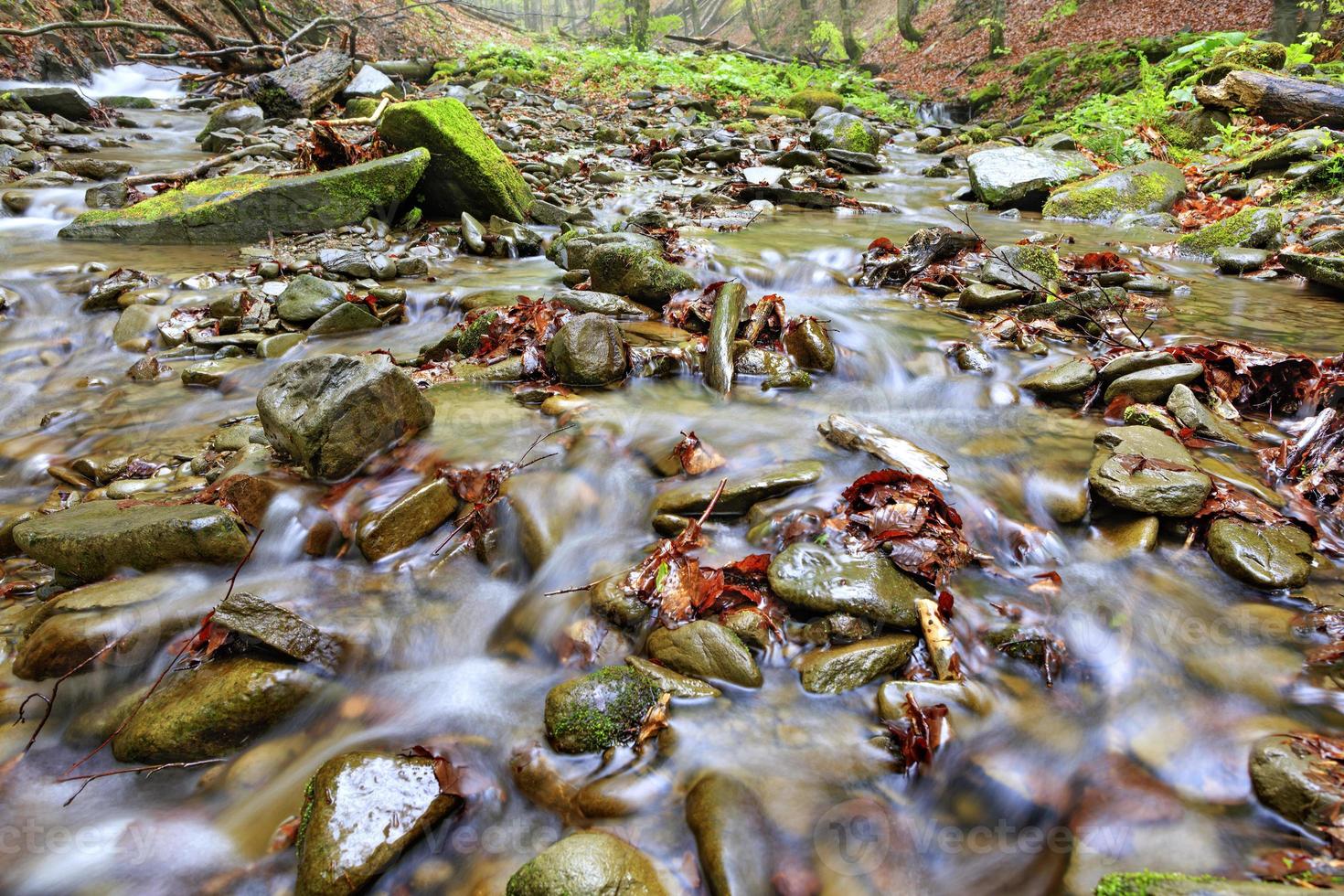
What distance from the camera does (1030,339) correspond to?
5332 mm

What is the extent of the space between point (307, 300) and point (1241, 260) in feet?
32.1

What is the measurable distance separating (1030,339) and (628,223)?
17.0 ft

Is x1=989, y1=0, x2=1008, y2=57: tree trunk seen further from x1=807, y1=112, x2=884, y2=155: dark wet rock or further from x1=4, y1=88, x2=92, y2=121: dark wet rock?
x1=4, y1=88, x2=92, y2=121: dark wet rock

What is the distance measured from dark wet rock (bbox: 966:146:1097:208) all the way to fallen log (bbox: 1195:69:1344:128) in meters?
3.01

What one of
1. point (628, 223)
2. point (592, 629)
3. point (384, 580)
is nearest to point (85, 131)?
point (628, 223)

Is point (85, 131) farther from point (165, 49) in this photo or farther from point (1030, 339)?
point (1030, 339)

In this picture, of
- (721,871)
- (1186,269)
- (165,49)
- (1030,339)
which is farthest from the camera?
(165,49)

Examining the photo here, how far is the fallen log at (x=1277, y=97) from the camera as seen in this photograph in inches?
391

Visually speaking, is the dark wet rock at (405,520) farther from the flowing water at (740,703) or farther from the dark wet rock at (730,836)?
the dark wet rock at (730,836)

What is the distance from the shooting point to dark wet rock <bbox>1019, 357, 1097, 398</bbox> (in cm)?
442

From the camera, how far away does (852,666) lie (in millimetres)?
2609

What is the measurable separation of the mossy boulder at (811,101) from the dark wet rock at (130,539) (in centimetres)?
1899

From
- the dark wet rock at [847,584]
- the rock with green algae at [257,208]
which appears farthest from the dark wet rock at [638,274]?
the rock with green algae at [257,208]

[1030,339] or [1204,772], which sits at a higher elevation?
[1030,339]
